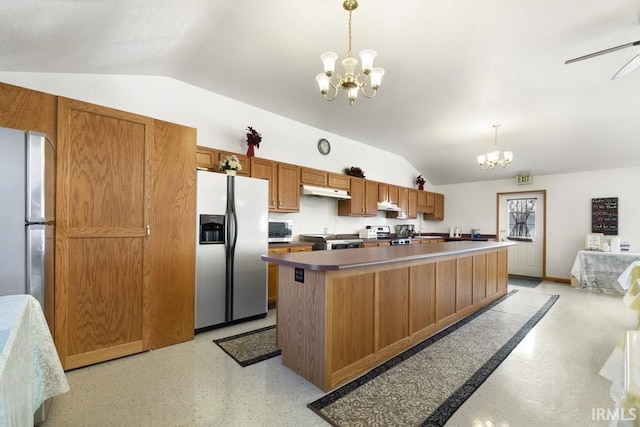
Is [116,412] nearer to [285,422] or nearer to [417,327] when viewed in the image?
[285,422]

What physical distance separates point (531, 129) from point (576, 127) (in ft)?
2.04

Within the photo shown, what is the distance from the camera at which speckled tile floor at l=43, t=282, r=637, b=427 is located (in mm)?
1744

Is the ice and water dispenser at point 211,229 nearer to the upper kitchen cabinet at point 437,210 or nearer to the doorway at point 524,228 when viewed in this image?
the upper kitchen cabinet at point 437,210

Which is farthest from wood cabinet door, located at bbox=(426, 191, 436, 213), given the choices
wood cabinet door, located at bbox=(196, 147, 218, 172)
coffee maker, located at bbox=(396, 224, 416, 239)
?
wood cabinet door, located at bbox=(196, 147, 218, 172)

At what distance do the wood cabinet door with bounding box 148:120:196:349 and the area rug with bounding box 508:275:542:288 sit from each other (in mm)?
6131

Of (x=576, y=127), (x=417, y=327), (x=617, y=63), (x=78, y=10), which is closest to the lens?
(x=78, y=10)

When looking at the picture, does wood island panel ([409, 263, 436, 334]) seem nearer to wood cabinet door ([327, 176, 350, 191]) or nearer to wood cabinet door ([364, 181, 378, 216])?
wood cabinet door ([327, 176, 350, 191])

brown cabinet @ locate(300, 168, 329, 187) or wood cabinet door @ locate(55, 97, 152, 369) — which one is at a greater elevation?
brown cabinet @ locate(300, 168, 329, 187)

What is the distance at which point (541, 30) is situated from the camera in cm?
262

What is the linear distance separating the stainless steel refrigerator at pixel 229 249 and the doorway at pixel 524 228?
615cm

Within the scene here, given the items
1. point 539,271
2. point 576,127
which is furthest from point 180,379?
point 539,271

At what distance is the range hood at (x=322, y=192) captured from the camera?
461 centimetres

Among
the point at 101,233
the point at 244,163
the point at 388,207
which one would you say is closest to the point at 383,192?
the point at 388,207

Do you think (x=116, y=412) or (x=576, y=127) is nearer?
(x=116, y=412)
